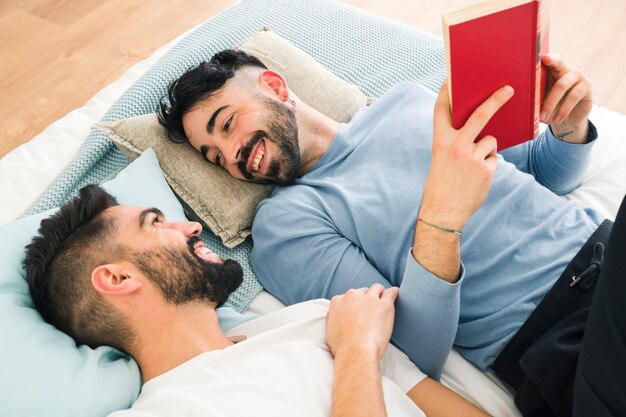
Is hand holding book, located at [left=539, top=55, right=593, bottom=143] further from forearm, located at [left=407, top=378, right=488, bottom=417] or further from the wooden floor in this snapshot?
the wooden floor

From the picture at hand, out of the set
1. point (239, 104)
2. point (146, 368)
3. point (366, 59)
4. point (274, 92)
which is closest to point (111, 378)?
point (146, 368)

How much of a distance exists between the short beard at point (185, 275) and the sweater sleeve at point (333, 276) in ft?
0.58

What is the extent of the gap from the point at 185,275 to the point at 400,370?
1.49ft

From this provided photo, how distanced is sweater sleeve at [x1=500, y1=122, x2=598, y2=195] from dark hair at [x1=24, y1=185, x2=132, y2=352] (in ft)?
3.39

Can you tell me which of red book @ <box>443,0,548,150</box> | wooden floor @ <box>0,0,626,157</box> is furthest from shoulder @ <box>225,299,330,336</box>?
wooden floor @ <box>0,0,626,157</box>

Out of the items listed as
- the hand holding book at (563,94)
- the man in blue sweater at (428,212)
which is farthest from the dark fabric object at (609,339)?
the hand holding book at (563,94)

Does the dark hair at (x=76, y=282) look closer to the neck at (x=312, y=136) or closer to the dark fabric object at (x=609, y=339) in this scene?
the neck at (x=312, y=136)

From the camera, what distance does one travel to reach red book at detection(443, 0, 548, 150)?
0.83 metres

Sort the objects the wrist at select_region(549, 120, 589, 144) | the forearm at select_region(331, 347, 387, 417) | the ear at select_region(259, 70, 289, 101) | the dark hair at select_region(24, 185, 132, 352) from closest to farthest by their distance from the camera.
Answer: the forearm at select_region(331, 347, 387, 417)
the dark hair at select_region(24, 185, 132, 352)
the wrist at select_region(549, 120, 589, 144)
the ear at select_region(259, 70, 289, 101)

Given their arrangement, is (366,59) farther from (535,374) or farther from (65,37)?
(65,37)

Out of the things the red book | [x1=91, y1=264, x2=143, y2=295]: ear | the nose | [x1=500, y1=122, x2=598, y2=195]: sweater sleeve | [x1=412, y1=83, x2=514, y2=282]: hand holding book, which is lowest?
[x1=91, y1=264, x2=143, y2=295]: ear

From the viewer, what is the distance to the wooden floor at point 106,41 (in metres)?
2.29

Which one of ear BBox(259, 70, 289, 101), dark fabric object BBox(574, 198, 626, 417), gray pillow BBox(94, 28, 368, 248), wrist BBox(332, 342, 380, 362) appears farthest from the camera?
ear BBox(259, 70, 289, 101)

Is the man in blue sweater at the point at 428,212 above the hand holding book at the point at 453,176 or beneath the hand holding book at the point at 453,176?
beneath
